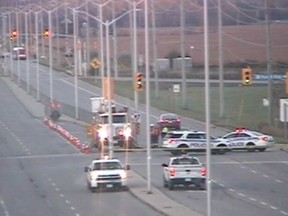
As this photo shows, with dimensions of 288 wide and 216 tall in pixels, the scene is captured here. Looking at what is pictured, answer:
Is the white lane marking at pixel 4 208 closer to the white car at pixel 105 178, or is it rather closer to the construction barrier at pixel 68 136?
the white car at pixel 105 178

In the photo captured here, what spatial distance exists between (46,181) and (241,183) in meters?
7.84

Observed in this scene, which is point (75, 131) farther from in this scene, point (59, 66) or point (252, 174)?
point (59, 66)

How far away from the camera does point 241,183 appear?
43438mm

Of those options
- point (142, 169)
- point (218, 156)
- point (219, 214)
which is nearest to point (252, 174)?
point (142, 169)

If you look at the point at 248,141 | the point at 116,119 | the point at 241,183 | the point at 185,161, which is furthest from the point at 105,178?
the point at 116,119

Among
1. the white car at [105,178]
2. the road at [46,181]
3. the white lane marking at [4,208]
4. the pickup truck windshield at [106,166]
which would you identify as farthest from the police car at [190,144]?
the white lane marking at [4,208]

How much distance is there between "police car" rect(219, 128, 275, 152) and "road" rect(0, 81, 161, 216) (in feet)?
23.6

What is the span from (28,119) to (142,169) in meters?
34.6

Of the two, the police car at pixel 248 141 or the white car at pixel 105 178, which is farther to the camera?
the police car at pixel 248 141

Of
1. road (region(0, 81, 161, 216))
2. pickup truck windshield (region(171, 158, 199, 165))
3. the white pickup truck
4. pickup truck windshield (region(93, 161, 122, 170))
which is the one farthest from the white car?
pickup truck windshield (region(171, 158, 199, 165))

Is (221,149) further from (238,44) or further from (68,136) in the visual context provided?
(238,44)

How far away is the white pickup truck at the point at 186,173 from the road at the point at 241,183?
391 millimetres

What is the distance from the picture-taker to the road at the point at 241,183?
115 feet

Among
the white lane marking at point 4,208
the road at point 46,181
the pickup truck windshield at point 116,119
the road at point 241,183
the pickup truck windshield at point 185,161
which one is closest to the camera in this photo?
the white lane marking at point 4,208
